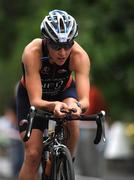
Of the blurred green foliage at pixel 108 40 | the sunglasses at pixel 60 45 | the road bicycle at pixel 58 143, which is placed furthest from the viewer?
the blurred green foliage at pixel 108 40

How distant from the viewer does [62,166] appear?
31.3ft

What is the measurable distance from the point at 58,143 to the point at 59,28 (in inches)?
47.8

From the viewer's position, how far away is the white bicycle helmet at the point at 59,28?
384 inches

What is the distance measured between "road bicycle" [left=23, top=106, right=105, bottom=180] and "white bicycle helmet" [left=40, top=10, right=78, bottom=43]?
81 centimetres

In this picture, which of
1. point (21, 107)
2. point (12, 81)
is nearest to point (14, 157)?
point (21, 107)

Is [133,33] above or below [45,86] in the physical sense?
above

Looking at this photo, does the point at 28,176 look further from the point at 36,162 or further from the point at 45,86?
the point at 45,86

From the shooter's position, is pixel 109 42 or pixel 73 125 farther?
pixel 109 42

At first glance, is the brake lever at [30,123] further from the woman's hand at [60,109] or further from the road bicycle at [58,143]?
the woman's hand at [60,109]

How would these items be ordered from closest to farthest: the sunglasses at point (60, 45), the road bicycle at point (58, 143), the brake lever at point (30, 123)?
1. the brake lever at point (30, 123)
2. the road bicycle at point (58, 143)
3. the sunglasses at point (60, 45)

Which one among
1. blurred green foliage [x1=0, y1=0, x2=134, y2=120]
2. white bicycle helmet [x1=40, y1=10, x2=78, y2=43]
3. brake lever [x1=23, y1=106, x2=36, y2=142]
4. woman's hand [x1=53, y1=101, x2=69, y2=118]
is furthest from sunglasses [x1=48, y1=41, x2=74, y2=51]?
blurred green foliage [x1=0, y1=0, x2=134, y2=120]

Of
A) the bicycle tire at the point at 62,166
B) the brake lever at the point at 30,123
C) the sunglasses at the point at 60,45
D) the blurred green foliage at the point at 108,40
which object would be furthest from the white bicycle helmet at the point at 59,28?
the blurred green foliage at the point at 108,40

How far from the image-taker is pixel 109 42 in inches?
849

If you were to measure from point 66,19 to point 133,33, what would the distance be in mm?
11631
